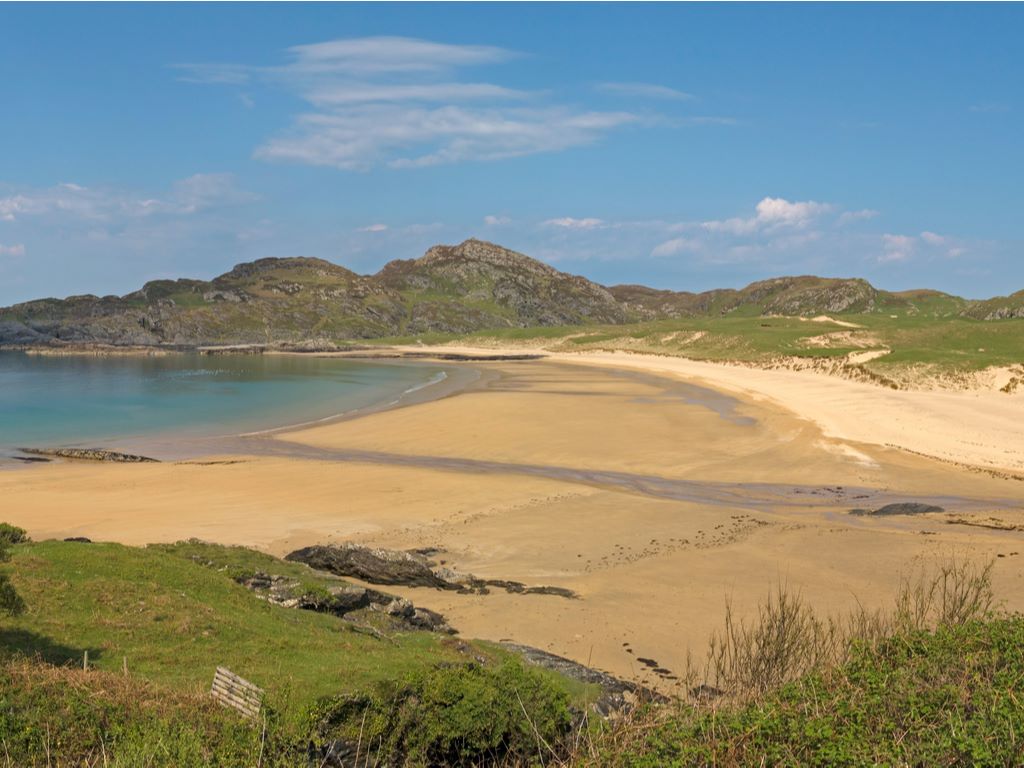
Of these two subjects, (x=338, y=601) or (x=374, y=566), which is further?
(x=374, y=566)

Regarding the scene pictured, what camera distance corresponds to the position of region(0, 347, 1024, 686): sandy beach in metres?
18.5

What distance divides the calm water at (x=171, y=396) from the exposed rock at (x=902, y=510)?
3989cm

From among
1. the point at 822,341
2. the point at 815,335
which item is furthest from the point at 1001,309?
the point at 822,341

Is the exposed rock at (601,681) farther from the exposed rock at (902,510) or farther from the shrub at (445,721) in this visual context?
the exposed rock at (902,510)

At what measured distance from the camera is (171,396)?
249ft

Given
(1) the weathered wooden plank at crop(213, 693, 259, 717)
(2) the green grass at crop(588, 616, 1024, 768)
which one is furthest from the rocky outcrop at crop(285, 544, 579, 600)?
(2) the green grass at crop(588, 616, 1024, 768)

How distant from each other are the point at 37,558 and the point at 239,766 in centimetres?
855

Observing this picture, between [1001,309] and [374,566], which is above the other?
[1001,309]

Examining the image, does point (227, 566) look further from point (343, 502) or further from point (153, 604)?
point (343, 502)

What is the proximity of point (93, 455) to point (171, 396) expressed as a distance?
35.8 m

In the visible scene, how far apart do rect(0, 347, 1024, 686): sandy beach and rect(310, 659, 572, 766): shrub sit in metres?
4.55

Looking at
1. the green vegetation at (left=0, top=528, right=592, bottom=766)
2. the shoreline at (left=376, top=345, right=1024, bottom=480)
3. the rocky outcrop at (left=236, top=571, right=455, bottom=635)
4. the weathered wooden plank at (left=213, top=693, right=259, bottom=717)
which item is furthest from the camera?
the shoreline at (left=376, top=345, right=1024, bottom=480)

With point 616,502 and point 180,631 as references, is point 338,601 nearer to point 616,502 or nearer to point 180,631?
point 180,631

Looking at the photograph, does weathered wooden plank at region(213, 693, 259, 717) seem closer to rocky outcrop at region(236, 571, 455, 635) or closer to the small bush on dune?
the small bush on dune
